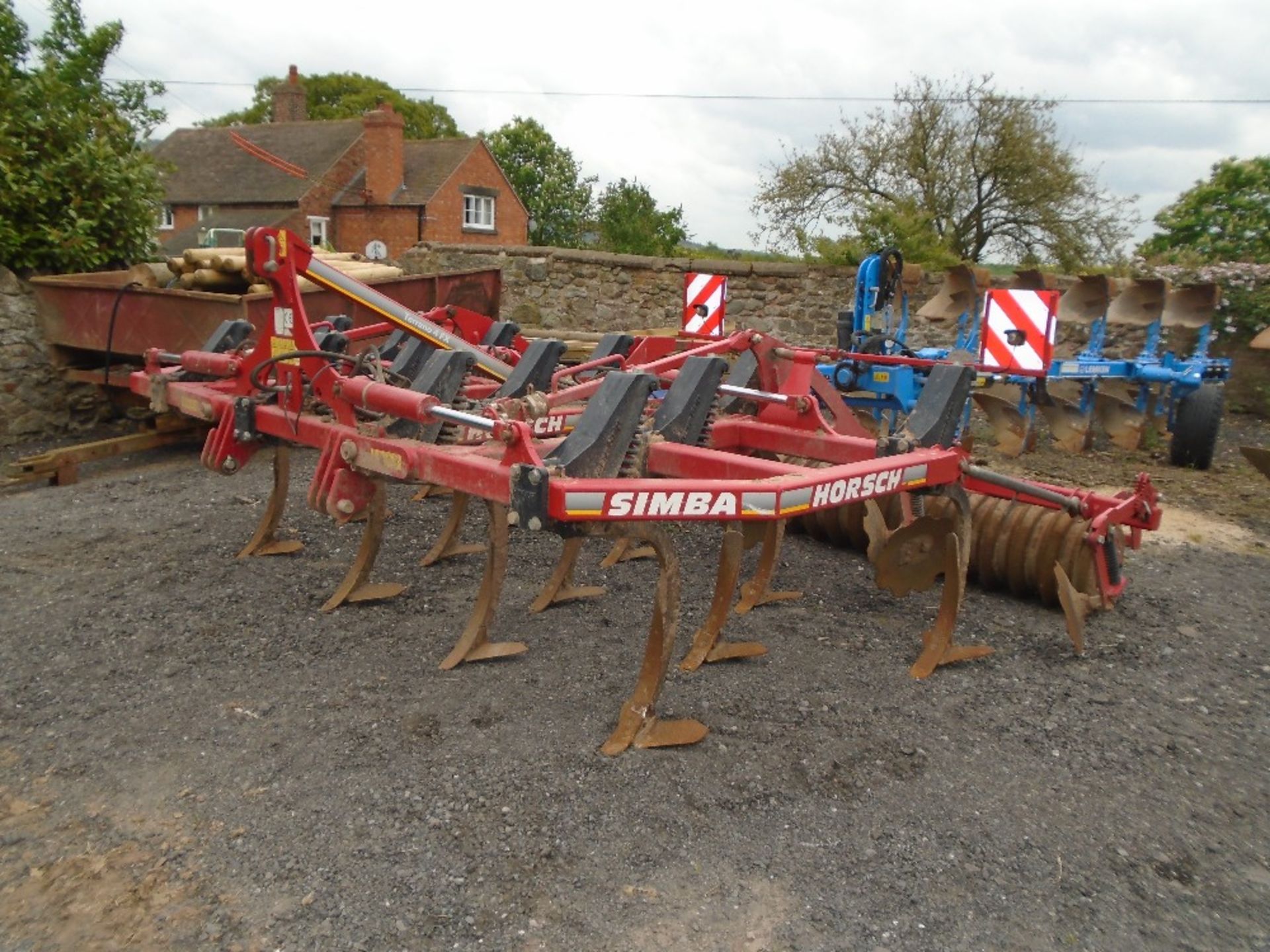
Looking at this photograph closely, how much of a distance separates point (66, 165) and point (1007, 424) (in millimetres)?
7546

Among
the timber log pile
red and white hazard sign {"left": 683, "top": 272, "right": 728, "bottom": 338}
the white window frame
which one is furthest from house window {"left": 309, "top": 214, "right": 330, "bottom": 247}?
red and white hazard sign {"left": 683, "top": 272, "right": 728, "bottom": 338}

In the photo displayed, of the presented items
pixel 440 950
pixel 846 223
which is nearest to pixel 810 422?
pixel 440 950

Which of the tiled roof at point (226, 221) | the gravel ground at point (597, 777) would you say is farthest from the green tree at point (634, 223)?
the gravel ground at point (597, 777)

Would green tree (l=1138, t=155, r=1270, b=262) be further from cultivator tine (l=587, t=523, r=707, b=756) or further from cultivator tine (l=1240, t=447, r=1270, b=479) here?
cultivator tine (l=587, t=523, r=707, b=756)

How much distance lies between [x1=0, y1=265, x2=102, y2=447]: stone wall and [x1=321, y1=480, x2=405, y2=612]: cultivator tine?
4.52 meters

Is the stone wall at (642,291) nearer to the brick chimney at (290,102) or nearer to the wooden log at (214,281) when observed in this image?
the wooden log at (214,281)

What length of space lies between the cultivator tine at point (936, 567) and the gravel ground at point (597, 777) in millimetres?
102

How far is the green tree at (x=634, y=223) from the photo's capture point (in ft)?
70.6

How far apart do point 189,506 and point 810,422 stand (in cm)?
366

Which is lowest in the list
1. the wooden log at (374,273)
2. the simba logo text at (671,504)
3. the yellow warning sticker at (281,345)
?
the simba logo text at (671,504)

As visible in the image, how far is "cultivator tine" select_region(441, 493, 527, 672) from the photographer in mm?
3750

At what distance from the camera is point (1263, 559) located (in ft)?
18.9

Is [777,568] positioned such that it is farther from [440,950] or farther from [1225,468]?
[1225,468]

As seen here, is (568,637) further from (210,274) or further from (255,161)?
(255,161)
